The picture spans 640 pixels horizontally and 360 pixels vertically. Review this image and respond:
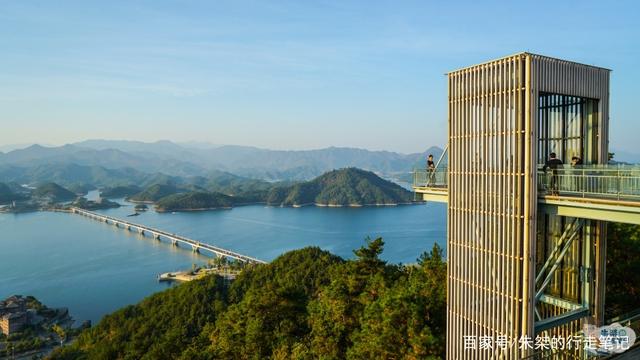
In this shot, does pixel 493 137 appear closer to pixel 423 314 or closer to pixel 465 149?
pixel 465 149

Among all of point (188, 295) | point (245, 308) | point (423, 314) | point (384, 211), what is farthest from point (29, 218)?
point (423, 314)

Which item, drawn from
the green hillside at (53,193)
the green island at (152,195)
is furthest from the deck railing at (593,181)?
the green hillside at (53,193)

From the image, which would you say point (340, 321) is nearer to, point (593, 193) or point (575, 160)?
point (575, 160)

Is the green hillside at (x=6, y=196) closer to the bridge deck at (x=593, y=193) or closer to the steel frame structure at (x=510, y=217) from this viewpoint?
the steel frame structure at (x=510, y=217)

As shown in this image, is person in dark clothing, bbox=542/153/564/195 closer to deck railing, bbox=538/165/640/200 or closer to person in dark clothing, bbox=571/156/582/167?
deck railing, bbox=538/165/640/200

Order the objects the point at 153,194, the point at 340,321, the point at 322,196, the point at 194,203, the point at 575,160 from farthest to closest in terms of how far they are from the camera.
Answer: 1. the point at 153,194
2. the point at 322,196
3. the point at 194,203
4. the point at 340,321
5. the point at 575,160

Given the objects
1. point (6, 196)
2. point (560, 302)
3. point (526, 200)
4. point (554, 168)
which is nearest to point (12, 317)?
point (560, 302)
